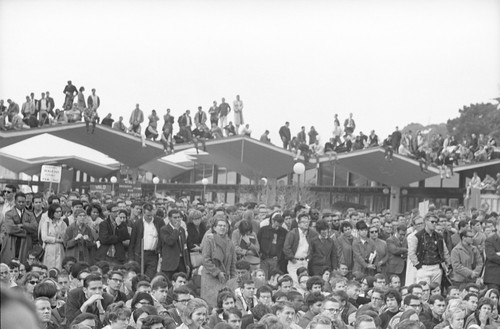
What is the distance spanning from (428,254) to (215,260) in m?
3.67

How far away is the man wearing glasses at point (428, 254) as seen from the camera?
51.1 feet

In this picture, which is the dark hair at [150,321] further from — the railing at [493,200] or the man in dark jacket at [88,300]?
the railing at [493,200]

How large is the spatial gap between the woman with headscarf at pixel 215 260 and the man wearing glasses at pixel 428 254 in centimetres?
334

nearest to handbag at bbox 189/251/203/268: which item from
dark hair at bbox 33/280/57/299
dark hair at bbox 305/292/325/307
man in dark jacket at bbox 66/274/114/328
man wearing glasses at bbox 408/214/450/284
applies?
man wearing glasses at bbox 408/214/450/284

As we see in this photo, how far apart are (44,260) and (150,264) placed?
5.03ft

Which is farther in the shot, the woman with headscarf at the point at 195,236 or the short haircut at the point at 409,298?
the woman with headscarf at the point at 195,236

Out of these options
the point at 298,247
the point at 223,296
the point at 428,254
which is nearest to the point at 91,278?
the point at 223,296

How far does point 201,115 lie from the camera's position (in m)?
42.9

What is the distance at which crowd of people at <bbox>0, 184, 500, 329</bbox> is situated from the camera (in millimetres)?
10727

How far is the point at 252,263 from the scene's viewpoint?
1502 centimetres

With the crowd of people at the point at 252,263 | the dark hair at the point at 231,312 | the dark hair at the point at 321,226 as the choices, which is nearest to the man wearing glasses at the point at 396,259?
the crowd of people at the point at 252,263

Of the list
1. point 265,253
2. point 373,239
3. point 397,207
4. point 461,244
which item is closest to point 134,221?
point 265,253

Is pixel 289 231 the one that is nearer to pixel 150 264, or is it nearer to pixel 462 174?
pixel 150 264

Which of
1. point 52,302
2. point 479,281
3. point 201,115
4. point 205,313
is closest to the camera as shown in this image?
point 205,313
